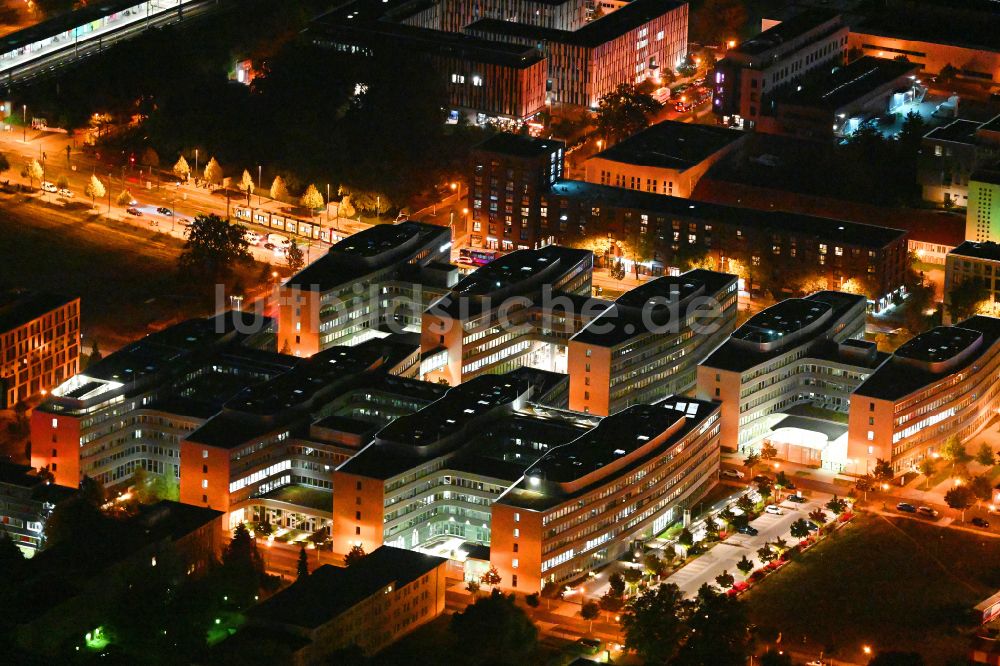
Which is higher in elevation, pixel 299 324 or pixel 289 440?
pixel 289 440

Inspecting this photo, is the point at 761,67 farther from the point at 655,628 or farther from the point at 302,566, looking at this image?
the point at 655,628

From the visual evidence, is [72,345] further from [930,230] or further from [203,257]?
[930,230]

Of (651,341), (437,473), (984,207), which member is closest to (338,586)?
(437,473)

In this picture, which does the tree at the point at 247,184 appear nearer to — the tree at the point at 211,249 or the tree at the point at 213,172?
the tree at the point at 213,172

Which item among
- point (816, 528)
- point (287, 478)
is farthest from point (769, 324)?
point (287, 478)

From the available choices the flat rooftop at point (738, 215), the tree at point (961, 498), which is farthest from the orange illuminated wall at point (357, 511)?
the flat rooftop at point (738, 215)

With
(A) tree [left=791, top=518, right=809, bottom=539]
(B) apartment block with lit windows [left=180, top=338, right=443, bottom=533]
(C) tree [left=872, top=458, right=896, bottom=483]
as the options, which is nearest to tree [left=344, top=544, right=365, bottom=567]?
(B) apartment block with lit windows [left=180, top=338, right=443, bottom=533]

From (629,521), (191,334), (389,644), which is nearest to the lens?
(389,644)
